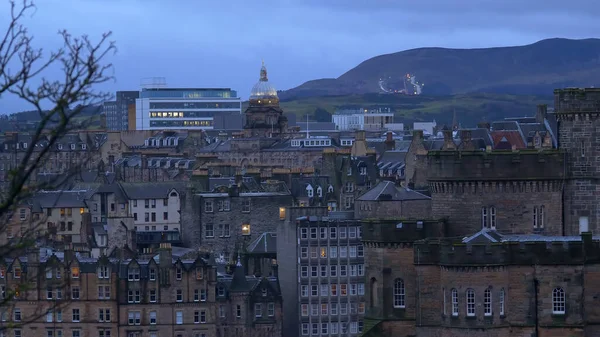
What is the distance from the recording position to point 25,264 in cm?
10356

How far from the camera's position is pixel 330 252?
113000 millimetres

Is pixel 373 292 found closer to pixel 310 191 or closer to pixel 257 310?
pixel 257 310

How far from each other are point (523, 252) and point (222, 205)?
68358mm

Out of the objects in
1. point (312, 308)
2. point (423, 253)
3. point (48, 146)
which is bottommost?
point (312, 308)

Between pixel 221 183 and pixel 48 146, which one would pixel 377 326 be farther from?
pixel 221 183

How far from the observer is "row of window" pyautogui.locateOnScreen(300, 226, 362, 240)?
112000 millimetres

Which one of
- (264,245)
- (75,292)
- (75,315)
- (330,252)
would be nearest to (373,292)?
(75,292)

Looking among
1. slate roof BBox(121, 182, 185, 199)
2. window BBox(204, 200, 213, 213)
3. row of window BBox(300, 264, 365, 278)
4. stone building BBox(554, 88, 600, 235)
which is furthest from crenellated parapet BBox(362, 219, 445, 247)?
slate roof BBox(121, 182, 185, 199)

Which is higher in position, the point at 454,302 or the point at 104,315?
the point at 454,302

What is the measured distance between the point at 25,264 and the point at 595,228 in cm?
4747

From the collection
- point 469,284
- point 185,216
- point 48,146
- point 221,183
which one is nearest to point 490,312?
point 469,284

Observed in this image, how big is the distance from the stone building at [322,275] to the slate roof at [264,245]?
4.21 m

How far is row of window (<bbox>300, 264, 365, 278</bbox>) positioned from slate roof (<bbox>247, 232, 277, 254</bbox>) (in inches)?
191

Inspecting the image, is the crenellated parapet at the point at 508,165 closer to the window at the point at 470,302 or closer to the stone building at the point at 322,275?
the window at the point at 470,302
